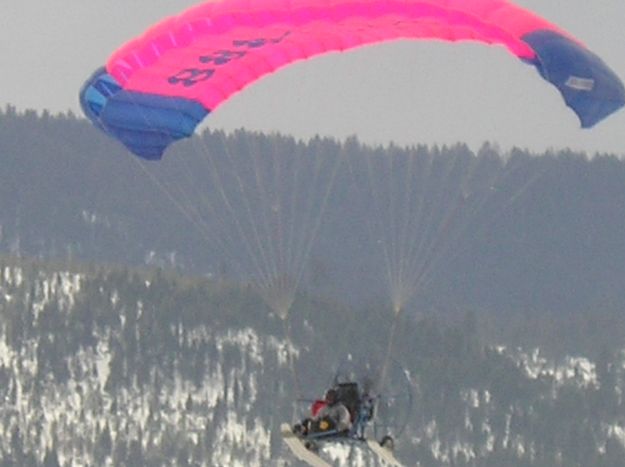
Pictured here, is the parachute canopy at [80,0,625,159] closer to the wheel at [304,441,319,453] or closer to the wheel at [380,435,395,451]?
the wheel at [304,441,319,453]

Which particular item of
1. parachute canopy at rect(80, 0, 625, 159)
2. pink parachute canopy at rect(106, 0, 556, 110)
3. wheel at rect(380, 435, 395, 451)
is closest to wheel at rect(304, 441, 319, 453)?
wheel at rect(380, 435, 395, 451)

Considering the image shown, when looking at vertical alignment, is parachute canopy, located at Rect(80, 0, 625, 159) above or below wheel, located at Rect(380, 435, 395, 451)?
above

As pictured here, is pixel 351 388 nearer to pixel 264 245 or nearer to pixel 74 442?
pixel 264 245

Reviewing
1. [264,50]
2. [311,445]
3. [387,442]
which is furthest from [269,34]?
[387,442]

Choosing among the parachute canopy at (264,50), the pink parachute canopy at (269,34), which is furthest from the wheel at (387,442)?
the pink parachute canopy at (269,34)

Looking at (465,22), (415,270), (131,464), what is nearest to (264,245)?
(415,270)

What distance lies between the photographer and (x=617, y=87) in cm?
4175

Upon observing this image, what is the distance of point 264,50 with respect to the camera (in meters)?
44.2

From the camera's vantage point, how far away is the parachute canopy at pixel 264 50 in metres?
41.6

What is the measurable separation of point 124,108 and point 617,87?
947 centimetres

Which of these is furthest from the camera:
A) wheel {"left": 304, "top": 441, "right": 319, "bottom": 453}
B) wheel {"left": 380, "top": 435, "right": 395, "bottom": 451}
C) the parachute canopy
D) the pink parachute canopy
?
wheel {"left": 380, "top": 435, "right": 395, "bottom": 451}

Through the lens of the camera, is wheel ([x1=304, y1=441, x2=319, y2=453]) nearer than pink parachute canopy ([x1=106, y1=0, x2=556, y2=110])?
No

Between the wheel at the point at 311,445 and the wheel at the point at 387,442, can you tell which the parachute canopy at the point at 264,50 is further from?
the wheel at the point at 387,442

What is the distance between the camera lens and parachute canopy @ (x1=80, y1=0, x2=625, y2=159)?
136ft
